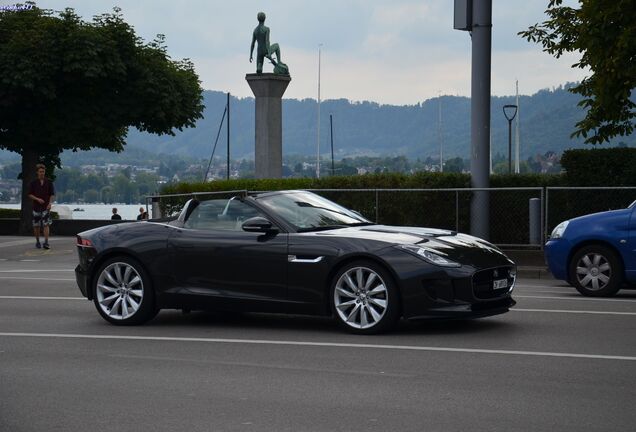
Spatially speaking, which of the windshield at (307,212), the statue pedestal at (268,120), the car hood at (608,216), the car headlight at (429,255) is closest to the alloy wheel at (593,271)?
the car hood at (608,216)

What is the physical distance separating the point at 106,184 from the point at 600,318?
96.7m

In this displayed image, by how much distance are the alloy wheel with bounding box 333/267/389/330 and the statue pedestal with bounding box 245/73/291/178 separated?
2648cm

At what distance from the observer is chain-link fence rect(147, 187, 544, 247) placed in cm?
2270

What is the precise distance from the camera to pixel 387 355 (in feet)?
32.4

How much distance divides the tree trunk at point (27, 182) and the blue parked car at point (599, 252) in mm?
29469

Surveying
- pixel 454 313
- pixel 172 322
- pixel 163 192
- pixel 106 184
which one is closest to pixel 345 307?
pixel 454 313

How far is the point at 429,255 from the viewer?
11.0 metres

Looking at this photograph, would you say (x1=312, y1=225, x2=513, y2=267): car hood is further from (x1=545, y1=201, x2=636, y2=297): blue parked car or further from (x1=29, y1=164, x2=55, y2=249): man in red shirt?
(x1=29, y1=164, x2=55, y2=249): man in red shirt

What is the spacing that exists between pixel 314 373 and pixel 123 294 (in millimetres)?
3870

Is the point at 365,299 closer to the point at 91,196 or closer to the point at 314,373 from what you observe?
the point at 314,373

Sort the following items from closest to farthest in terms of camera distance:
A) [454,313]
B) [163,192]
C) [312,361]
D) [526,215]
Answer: [312,361], [454,313], [526,215], [163,192]

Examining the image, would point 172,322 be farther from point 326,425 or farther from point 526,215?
point 526,215

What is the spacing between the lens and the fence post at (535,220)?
2170 cm

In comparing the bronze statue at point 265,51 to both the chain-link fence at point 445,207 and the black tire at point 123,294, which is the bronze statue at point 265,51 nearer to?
the chain-link fence at point 445,207
